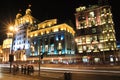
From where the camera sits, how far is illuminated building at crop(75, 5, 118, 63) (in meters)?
58.0

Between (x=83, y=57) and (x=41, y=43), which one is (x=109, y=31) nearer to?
(x=83, y=57)

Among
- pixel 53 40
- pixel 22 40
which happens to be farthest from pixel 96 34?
pixel 22 40

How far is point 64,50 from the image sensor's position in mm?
71188

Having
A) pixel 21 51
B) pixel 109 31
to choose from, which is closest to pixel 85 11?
pixel 109 31

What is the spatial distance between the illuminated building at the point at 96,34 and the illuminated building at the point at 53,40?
8.46 meters

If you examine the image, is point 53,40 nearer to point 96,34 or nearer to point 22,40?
point 96,34

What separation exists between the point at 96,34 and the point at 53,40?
25226mm

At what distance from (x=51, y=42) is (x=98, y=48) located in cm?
2849

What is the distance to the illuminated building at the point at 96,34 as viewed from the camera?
190 feet

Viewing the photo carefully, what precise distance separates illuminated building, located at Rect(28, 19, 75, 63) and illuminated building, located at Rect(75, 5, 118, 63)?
8.46 meters

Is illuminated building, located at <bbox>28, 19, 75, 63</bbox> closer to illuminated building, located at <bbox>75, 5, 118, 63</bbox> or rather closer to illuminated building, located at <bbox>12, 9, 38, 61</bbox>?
illuminated building, located at <bbox>12, 9, 38, 61</bbox>

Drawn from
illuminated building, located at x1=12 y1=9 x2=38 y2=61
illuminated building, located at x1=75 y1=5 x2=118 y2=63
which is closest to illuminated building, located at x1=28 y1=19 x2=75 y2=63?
illuminated building, located at x1=12 y1=9 x2=38 y2=61

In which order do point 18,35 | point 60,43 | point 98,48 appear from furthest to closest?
1. point 18,35
2. point 60,43
3. point 98,48

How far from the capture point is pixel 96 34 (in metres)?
64.2
